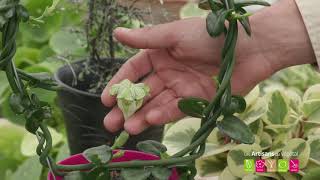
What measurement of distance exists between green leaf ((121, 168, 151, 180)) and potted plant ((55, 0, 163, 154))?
324 millimetres

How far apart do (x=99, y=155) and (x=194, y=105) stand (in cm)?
11

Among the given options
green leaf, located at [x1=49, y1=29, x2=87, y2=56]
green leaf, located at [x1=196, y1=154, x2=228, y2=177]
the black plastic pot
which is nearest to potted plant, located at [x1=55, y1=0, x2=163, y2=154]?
the black plastic pot

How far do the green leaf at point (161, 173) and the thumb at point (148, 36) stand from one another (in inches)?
7.9

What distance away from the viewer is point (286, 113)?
0.79 meters

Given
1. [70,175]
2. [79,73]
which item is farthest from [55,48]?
[70,175]

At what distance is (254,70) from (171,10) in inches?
6.1

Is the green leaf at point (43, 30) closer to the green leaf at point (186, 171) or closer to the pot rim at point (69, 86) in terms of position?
the pot rim at point (69, 86)

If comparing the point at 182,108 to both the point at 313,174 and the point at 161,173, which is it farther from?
the point at 313,174

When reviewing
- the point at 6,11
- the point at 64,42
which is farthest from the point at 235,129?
the point at 64,42

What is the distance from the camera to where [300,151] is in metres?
0.70

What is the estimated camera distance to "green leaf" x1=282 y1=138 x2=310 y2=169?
0.70m

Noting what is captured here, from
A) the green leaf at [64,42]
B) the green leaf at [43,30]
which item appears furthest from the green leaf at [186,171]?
the green leaf at [43,30]

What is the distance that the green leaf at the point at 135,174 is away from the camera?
0.44m

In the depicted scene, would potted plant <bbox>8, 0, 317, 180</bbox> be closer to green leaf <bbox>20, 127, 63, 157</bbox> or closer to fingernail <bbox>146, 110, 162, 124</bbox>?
fingernail <bbox>146, 110, 162, 124</bbox>
